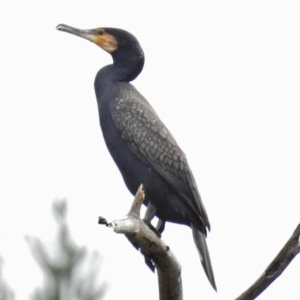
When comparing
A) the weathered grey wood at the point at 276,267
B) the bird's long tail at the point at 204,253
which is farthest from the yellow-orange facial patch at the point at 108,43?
the weathered grey wood at the point at 276,267

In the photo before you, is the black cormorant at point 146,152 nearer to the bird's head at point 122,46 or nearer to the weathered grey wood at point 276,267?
the bird's head at point 122,46

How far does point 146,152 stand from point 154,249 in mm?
1283

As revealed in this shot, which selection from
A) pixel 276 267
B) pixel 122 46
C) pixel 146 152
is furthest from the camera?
pixel 122 46

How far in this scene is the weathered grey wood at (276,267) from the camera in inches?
341

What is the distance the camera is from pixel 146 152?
32.4 ft

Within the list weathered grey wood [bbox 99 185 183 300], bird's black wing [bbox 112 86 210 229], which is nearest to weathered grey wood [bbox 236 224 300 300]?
weathered grey wood [bbox 99 185 183 300]

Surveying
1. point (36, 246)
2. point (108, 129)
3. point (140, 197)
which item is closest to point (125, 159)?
point (108, 129)

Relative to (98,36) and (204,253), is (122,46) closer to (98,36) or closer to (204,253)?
(98,36)

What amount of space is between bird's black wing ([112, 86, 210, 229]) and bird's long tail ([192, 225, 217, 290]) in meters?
0.24

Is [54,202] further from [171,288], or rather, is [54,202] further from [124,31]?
[124,31]

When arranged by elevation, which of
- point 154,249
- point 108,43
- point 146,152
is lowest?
point 154,249

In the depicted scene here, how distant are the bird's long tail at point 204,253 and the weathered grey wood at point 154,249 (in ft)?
1.94

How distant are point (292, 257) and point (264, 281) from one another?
0.25 meters

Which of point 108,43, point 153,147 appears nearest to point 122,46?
point 108,43
